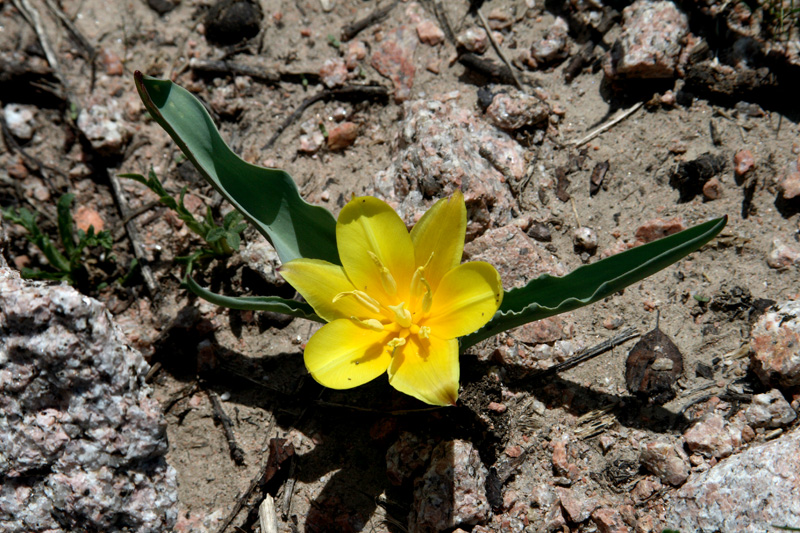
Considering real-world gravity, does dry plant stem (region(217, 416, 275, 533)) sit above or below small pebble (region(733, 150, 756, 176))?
below

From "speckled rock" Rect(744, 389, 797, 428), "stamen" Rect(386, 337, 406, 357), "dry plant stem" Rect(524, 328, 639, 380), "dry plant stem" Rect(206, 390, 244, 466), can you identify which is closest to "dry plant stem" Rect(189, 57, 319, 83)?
"dry plant stem" Rect(206, 390, 244, 466)

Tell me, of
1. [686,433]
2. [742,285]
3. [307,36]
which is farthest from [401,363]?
[307,36]

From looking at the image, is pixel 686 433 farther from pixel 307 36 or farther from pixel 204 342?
pixel 307 36

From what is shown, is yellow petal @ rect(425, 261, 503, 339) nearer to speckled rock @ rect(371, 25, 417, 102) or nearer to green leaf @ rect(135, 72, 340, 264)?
green leaf @ rect(135, 72, 340, 264)

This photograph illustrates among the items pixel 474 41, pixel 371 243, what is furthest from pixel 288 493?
pixel 474 41

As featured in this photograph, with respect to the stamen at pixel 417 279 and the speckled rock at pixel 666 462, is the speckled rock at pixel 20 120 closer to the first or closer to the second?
the stamen at pixel 417 279

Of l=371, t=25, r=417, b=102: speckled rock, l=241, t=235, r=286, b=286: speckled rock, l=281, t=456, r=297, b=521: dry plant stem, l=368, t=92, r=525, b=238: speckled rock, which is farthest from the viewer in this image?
l=371, t=25, r=417, b=102: speckled rock

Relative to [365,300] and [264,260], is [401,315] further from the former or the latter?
[264,260]
